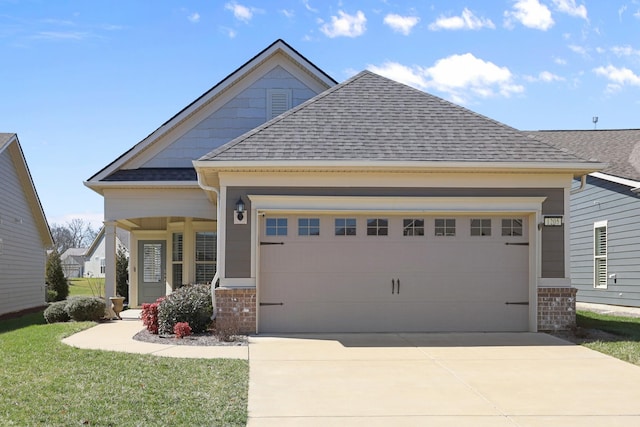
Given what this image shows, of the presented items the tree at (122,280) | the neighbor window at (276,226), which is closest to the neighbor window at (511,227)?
the neighbor window at (276,226)

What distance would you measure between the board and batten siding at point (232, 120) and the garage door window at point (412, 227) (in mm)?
6124

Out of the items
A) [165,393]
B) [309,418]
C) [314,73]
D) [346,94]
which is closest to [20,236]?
[314,73]

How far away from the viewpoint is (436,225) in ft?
42.8

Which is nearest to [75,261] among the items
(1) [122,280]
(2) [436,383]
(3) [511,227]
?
(1) [122,280]

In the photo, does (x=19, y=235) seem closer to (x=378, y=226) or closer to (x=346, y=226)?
(x=346, y=226)

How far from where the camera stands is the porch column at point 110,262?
650 inches

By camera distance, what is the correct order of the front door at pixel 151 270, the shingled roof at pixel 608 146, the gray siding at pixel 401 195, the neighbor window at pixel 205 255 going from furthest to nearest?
1. the front door at pixel 151 270
2. the shingled roof at pixel 608 146
3. the neighbor window at pixel 205 255
4. the gray siding at pixel 401 195

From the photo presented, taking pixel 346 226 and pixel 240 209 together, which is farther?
pixel 346 226

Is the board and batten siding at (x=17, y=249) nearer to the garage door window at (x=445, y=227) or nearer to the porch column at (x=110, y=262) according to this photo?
the porch column at (x=110, y=262)

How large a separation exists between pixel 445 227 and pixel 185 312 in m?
5.21

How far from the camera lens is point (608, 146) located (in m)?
22.3

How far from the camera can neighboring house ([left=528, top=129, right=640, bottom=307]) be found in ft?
60.2

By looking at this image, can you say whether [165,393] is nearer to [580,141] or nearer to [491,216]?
[491,216]

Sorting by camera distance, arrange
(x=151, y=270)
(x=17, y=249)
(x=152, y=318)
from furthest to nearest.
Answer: (x=17, y=249), (x=151, y=270), (x=152, y=318)
